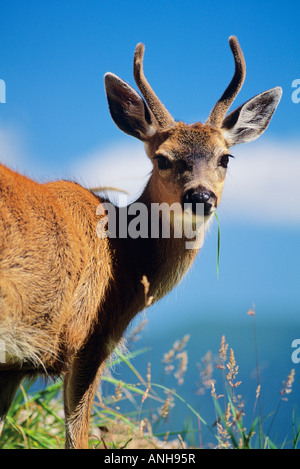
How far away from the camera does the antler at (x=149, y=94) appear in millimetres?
5125

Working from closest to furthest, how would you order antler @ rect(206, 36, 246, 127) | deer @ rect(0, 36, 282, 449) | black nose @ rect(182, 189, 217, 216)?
deer @ rect(0, 36, 282, 449) < black nose @ rect(182, 189, 217, 216) < antler @ rect(206, 36, 246, 127)

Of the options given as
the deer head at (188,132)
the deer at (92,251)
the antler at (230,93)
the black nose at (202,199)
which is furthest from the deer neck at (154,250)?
the antler at (230,93)

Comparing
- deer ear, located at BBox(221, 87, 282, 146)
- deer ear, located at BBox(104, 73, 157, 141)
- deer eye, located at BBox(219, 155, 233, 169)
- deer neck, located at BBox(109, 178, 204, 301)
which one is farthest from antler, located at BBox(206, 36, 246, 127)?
deer neck, located at BBox(109, 178, 204, 301)

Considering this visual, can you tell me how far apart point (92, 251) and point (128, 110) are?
62.4 inches

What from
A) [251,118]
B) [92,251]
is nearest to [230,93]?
[251,118]

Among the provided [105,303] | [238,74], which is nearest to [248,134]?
[238,74]

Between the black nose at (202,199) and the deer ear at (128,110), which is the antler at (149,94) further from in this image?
the black nose at (202,199)

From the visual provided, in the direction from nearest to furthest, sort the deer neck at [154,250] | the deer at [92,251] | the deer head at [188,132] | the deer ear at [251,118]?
1. the deer at [92,251]
2. the deer head at [188,132]
3. the deer neck at [154,250]
4. the deer ear at [251,118]

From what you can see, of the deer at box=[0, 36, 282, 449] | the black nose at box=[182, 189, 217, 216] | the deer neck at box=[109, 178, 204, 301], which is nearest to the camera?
the deer at box=[0, 36, 282, 449]

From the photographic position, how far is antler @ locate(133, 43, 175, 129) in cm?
512

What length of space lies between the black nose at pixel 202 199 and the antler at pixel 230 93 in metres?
1.09

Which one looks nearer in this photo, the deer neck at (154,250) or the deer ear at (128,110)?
the deer neck at (154,250)

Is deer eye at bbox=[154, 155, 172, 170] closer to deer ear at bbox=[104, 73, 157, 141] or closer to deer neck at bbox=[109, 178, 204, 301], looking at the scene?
deer neck at bbox=[109, 178, 204, 301]
